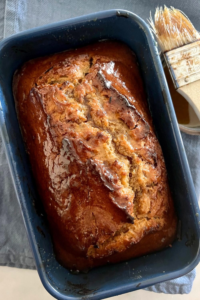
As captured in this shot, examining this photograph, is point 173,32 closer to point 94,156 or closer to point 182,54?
point 182,54

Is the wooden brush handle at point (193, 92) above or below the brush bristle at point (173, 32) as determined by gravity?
below

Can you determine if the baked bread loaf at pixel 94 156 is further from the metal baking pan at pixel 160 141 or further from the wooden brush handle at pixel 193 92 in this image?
the wooden brush handle at pixel 193 92

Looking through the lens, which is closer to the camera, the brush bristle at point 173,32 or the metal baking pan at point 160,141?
the metal baking pan at point 160,141

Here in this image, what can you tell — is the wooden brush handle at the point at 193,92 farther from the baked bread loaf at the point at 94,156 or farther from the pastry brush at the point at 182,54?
the baked bread loaf at the point at 94,156

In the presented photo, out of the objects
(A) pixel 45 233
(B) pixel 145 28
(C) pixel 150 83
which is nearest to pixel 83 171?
(A) pixel 45 233

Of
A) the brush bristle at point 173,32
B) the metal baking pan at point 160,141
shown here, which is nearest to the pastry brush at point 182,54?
the brush bristle at point 173,32

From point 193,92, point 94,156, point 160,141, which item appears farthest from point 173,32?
point 94,156

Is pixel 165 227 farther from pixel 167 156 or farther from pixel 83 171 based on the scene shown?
pixel 83 171
